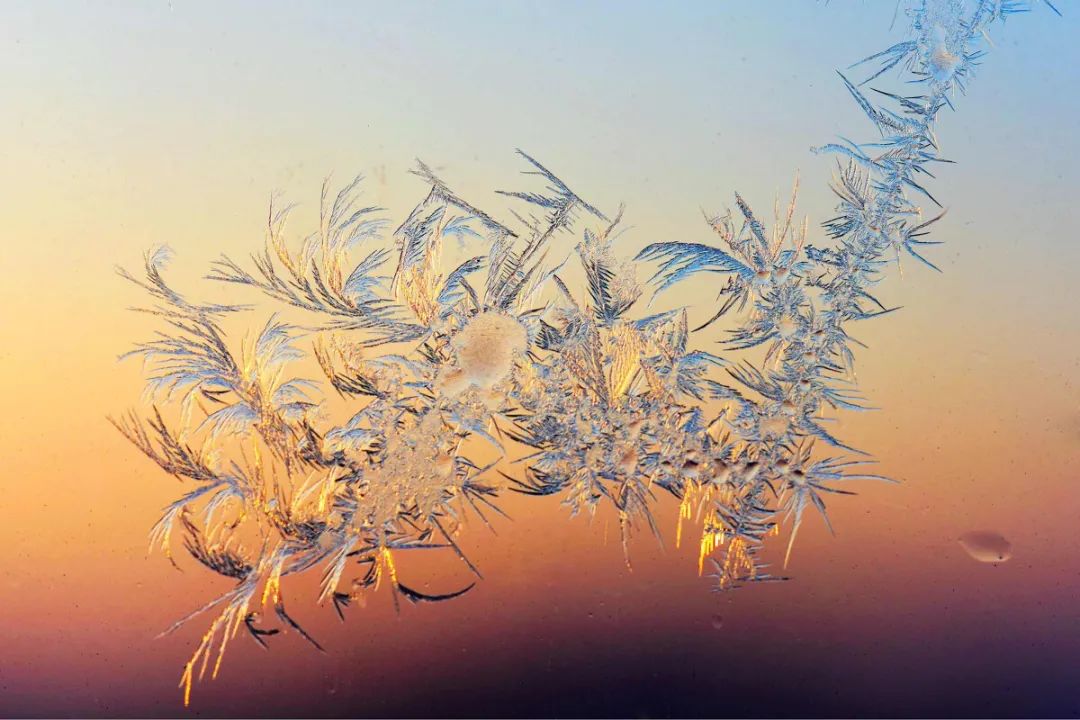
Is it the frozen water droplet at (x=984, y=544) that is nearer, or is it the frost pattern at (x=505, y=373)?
the frost pattern at (x=505, y=373)

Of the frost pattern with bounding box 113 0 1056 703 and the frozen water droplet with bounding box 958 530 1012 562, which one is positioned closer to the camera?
the frost pattern with bounding box 113 0 1056 703

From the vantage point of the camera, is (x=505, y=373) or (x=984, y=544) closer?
(x=505, y=373)

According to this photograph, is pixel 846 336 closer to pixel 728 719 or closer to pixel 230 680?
pixel 728 719
